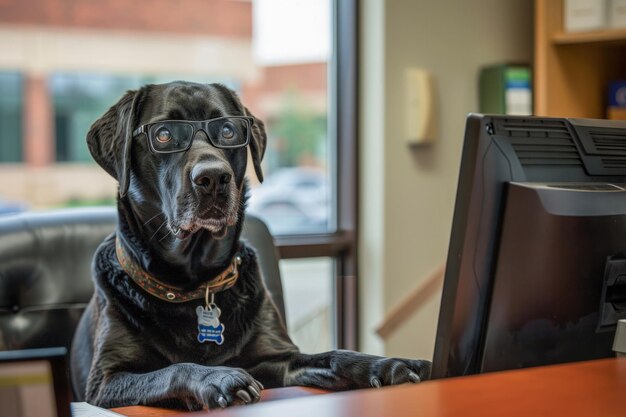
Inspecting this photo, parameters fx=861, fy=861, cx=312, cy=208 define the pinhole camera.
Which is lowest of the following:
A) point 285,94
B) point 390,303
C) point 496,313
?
point 390,303

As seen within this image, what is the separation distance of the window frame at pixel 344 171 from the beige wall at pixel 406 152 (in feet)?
0.12

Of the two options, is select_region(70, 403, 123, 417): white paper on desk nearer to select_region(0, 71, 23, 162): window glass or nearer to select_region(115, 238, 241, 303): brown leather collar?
select_region(115, 238, 241, 303): brown leather collar

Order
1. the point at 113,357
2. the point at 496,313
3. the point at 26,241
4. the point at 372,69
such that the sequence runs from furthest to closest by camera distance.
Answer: the point at 372,69 < the point at 26,241 < the point at 113,357 < the point at 496,313

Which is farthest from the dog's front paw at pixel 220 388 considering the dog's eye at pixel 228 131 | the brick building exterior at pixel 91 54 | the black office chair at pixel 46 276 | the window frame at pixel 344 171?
the window frame at pixel 344 171

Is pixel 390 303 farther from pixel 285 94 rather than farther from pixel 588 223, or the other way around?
pixel 588 223

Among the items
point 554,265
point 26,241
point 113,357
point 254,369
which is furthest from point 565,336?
point 26,241

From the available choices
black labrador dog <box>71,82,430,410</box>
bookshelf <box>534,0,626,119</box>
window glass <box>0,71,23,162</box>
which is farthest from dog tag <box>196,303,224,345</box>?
bookshelf <box>534,0,626,119</box>

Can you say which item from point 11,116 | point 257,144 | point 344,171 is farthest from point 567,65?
point 257,144

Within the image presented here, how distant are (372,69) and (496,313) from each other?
211cm

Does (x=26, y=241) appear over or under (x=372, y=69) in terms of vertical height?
under

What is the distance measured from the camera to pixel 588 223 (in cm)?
121

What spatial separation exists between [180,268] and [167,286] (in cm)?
3

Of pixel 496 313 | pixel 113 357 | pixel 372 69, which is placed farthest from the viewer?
pixel 372 69

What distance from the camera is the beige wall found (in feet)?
10.3
